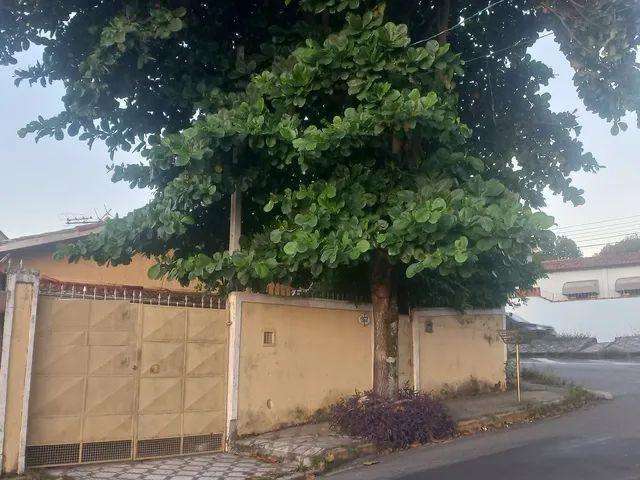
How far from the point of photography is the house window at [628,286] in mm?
33844

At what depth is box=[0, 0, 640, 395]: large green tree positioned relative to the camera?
26.1 ft

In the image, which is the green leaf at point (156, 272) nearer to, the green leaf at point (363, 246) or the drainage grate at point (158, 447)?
the drainage grate at point (158, 447)

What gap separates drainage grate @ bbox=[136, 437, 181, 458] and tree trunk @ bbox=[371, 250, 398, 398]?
2889 mm

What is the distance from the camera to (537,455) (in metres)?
7.73

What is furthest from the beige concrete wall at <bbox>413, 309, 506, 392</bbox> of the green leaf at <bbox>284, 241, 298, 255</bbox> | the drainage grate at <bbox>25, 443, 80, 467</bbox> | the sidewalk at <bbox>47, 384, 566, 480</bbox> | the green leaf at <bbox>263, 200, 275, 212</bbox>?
the drainage grate at <bbox>25, 443, 80, 467</bbox>

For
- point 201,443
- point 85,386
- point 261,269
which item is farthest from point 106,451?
point 261,269

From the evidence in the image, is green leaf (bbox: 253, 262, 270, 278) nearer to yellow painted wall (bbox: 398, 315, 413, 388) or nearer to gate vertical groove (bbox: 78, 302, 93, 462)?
gate vertical groove (bbox: 78, 302, 93, 462)

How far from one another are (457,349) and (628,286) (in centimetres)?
→ 2569

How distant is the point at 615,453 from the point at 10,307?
7.02m

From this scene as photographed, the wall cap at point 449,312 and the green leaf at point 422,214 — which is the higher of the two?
the green leaf at point 422,214

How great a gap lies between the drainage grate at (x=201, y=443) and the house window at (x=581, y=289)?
3053 cm

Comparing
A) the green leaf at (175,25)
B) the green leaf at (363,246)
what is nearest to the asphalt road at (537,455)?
the green leaf at (363,246)

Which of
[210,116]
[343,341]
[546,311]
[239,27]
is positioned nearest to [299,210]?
[210,116]

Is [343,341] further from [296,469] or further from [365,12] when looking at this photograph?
[365,12]
